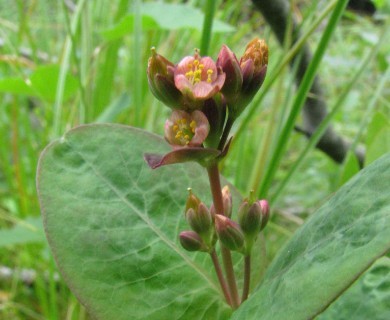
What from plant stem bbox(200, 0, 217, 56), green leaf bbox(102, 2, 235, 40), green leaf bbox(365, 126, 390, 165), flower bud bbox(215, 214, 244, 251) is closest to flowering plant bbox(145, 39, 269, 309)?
flower bud bbox(215, 214, 244, 251)

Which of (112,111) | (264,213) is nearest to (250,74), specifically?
(264,213)

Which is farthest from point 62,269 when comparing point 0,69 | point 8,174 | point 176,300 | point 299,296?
point 0,69

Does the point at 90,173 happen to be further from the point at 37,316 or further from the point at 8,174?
the point at 8,174

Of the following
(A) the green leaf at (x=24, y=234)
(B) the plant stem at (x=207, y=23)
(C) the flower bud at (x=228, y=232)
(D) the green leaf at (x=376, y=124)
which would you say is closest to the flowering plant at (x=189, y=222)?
(C) the flower bud at (x=228, y=232)

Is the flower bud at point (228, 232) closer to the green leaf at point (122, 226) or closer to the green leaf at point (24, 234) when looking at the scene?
the green leaf at point (122, 226)

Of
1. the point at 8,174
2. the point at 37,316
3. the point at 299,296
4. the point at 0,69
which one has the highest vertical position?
the point at 299,296

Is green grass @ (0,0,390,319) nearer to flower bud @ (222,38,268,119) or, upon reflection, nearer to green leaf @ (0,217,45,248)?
green leaf @ (0,217,45,248)
